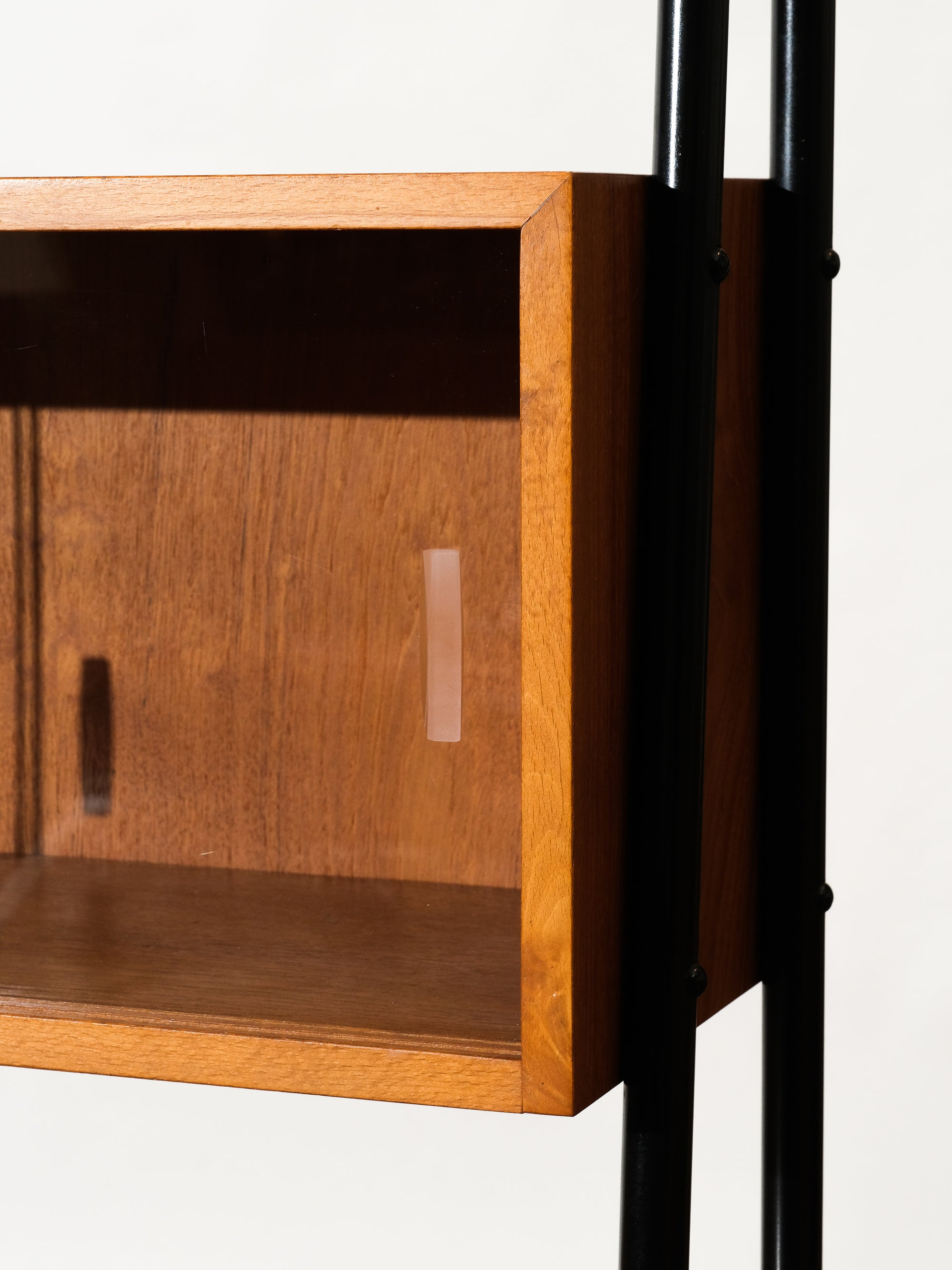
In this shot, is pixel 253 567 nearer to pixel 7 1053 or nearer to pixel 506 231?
pixel 506 231

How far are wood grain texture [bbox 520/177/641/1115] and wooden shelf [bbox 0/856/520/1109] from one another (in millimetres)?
43

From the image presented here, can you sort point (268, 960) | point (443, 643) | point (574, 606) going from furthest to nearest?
point (443, 643)
point (268, 960)
point (574, 606)

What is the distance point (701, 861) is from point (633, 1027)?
99mm

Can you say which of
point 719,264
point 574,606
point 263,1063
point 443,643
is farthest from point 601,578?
point 443,643

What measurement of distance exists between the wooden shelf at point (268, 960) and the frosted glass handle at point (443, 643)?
0.11 meters

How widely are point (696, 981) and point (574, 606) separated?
0.22 m

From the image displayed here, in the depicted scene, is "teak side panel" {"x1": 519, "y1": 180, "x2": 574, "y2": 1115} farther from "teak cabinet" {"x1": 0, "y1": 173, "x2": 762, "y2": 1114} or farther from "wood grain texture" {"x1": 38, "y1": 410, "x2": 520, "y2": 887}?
"wood grain texture" {"x1": 38, "y1": 410, "x2": 520, "y2": 887}

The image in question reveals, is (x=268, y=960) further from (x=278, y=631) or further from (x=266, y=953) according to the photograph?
(x=278, y=631)

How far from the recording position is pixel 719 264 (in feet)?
2.83

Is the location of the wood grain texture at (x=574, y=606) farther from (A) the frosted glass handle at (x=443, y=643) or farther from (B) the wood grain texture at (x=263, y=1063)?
(A) the frosted glass handle at (x=443, y=643)

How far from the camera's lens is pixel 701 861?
0.94 m

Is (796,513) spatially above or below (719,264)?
below

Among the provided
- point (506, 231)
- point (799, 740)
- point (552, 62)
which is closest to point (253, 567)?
point (506, 231)

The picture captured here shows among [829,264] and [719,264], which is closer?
[719,264]
